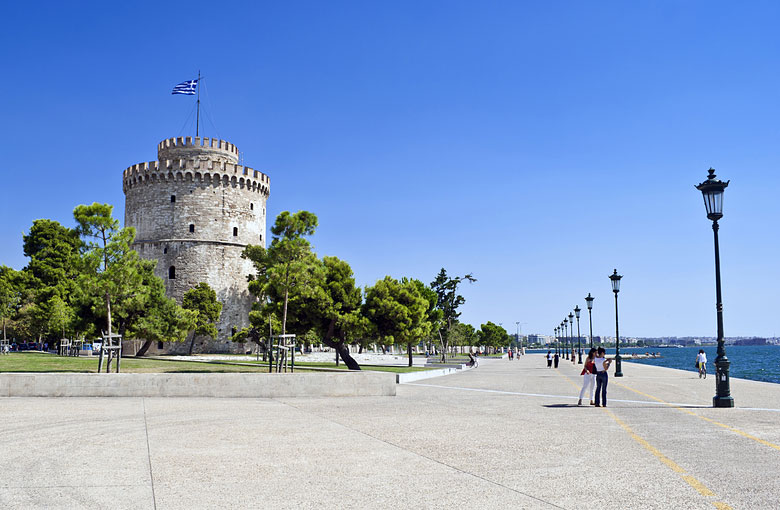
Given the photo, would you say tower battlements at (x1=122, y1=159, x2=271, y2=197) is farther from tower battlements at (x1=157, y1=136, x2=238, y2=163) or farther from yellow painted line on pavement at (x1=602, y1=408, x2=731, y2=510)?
yellow painted line on pavement at (x1=602, y1=408, x2=731, y2=510)

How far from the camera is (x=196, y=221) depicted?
63250 millimetres

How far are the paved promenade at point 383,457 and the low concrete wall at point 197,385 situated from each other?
242cm

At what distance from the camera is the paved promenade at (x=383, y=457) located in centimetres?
602

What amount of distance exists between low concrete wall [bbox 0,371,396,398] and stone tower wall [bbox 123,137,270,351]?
46.4 metres

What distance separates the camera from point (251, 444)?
9250mm

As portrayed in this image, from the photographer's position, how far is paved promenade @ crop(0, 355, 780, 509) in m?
6.02

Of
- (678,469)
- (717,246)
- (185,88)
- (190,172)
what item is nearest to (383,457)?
(678,469)

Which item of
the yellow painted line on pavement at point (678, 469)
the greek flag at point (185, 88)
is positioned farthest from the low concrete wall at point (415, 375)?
the greek flag at point (185, 88)

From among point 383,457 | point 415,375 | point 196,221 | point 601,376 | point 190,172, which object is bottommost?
point 415,375

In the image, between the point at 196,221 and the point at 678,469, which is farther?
the point at 196,221

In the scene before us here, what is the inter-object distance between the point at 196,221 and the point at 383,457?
5878cm

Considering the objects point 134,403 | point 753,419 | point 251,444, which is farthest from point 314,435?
point 753,419

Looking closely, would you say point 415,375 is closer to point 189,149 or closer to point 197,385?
point 197,385

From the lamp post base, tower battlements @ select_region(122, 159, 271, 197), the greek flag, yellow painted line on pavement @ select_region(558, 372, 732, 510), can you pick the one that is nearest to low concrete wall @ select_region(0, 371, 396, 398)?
the lamp post base
